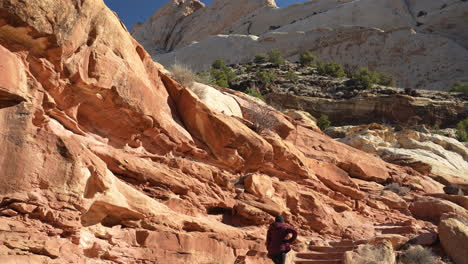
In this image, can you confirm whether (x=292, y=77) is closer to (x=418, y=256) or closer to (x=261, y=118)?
(x=261, y=118)

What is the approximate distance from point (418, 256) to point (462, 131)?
23.5 metres

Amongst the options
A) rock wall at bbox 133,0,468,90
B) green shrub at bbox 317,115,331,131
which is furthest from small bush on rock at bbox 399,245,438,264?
rock wall at bbox 133,0,468,90

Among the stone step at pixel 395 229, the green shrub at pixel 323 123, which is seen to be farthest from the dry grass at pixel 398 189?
the green shrub at pixel 323 123

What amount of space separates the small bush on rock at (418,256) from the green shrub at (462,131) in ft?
72.6

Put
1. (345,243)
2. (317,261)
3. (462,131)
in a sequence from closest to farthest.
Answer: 1. (317,261)
2. (345,243)
3. (462,131)

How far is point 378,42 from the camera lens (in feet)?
179

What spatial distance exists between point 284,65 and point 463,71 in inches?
793

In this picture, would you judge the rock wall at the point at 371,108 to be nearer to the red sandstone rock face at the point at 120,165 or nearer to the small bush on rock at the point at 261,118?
the small bush on rock at the point at 261,118

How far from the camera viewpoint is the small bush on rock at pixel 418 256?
28.7 ft

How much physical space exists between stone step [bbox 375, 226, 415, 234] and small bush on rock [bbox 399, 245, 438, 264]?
71.6 inches

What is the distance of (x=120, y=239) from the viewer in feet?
20.9

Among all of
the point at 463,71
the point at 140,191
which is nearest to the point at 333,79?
the point at 463,71

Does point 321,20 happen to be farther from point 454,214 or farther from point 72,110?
point 72,110

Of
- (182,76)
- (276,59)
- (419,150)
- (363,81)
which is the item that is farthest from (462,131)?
(182,76)
